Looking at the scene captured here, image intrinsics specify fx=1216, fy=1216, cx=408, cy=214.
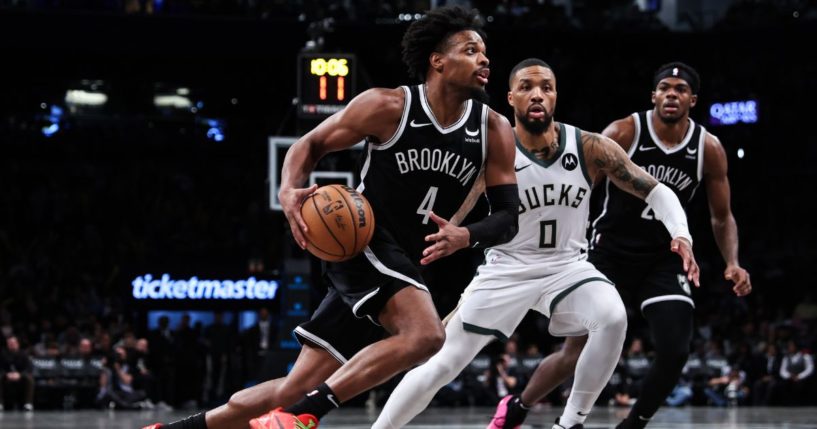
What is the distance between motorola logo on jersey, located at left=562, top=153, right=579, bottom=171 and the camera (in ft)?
21.8

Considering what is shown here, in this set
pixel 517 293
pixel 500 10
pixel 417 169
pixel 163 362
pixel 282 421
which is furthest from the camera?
pixel 500 10

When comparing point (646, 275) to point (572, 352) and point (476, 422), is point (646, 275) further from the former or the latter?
point (476, 422)

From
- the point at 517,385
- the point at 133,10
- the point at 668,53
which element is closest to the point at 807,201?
the point at 668,53

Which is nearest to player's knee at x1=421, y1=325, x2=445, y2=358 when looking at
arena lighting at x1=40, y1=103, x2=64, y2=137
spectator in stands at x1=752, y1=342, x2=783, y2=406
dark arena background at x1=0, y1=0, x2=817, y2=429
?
dark arena background at x1=0, y1=0, x2=817, y2=429

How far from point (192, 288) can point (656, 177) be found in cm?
1160

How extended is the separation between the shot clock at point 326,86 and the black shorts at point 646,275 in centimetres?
628

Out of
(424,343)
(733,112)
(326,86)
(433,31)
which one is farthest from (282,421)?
(733,112)

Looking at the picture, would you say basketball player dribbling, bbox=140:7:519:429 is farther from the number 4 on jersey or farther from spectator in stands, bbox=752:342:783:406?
spectator in stands, bbox=752:342:783:406

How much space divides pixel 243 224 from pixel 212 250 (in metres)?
→ 1.38

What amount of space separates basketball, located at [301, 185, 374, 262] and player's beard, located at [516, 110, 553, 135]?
179cm

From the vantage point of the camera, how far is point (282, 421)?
4797 millimetres

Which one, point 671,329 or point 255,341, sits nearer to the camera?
point 671,329

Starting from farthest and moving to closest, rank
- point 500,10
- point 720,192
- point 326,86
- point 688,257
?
point 500,10 → point 326,86 → point 720,192 → point 688,257

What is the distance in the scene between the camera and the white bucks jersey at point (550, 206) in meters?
6.61
